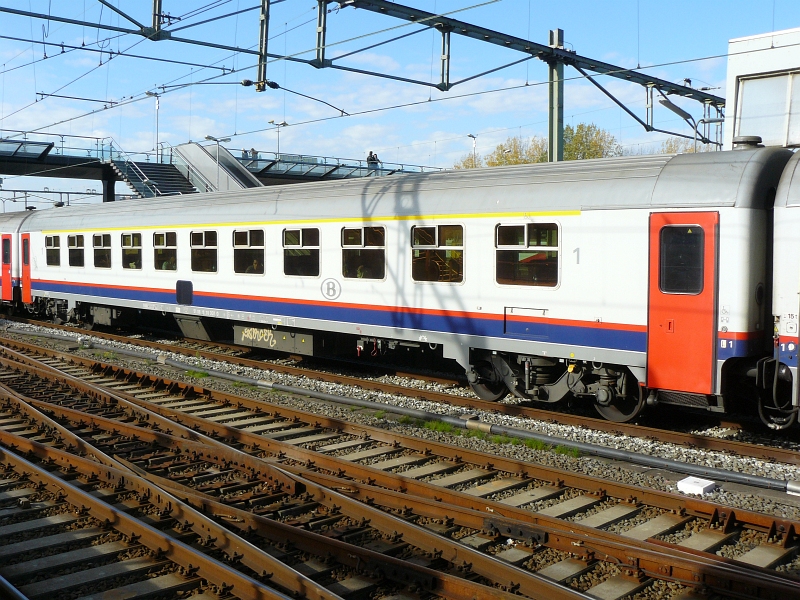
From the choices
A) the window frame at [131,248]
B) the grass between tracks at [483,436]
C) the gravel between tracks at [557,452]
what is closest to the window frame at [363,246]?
the gravel between tracks at [557,452]

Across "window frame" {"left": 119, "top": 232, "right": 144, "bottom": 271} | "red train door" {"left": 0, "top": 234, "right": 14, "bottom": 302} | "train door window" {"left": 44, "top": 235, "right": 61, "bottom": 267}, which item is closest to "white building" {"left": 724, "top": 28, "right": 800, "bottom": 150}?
"window frame" {"left": 119, "top": 232, "right": 144, "bottom": 271}

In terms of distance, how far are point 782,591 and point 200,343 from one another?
15405 millimetres

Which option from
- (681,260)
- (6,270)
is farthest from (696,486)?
(6,270)

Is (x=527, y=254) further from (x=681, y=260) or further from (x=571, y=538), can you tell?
(x=571, y=538)

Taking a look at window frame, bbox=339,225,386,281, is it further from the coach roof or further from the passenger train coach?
the coach roof

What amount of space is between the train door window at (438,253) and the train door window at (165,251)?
7.00 meters

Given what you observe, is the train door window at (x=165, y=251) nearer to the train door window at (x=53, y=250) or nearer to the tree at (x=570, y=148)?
the train door window at (x=53, y=250)

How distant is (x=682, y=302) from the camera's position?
9148 millimetres

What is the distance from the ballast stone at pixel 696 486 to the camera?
7320mm

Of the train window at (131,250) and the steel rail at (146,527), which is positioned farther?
the train window at (131,250)

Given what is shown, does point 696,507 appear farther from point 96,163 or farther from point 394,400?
point 96,163

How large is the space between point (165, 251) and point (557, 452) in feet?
36.8

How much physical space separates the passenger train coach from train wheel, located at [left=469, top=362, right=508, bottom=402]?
3 cm

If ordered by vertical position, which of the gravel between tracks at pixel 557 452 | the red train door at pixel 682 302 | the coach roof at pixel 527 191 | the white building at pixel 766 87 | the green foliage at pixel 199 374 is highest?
the white building at pixel 766 87
